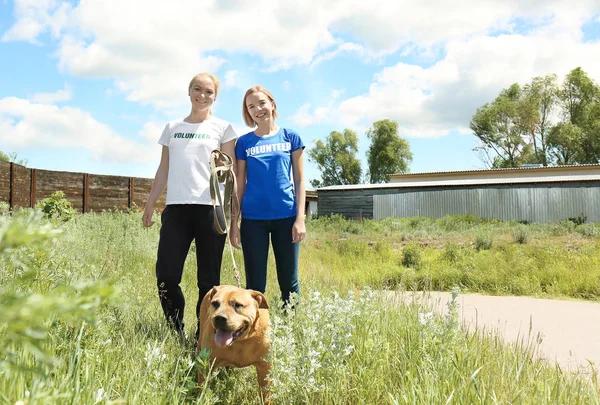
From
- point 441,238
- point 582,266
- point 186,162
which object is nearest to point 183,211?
point 186,162

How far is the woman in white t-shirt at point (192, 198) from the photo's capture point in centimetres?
365

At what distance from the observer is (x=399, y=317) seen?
3871 mm

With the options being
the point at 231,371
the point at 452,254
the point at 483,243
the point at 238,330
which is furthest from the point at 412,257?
the point at 238,330

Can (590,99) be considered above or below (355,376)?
above

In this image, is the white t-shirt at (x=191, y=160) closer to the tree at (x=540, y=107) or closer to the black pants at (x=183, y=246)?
the black pants at (x=183, y=246)

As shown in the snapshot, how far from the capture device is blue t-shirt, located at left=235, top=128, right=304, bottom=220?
363cm

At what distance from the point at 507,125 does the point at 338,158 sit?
17304 millimetres

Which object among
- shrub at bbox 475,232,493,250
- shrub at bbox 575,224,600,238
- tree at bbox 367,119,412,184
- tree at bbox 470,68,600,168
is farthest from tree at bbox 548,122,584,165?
shrub at bbox 475,232,493,250

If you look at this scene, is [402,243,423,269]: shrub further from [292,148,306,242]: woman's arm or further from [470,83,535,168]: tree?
[470,83,535,168]: tree

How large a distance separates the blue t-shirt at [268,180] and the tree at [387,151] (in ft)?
151

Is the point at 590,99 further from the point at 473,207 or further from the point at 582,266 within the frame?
the point at 582,266

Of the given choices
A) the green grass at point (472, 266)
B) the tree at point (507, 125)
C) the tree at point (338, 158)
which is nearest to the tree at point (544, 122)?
the tree at point (507, 125)

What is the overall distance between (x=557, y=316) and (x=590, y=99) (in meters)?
38.4

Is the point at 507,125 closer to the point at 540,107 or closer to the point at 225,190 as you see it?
the point at 540,107
